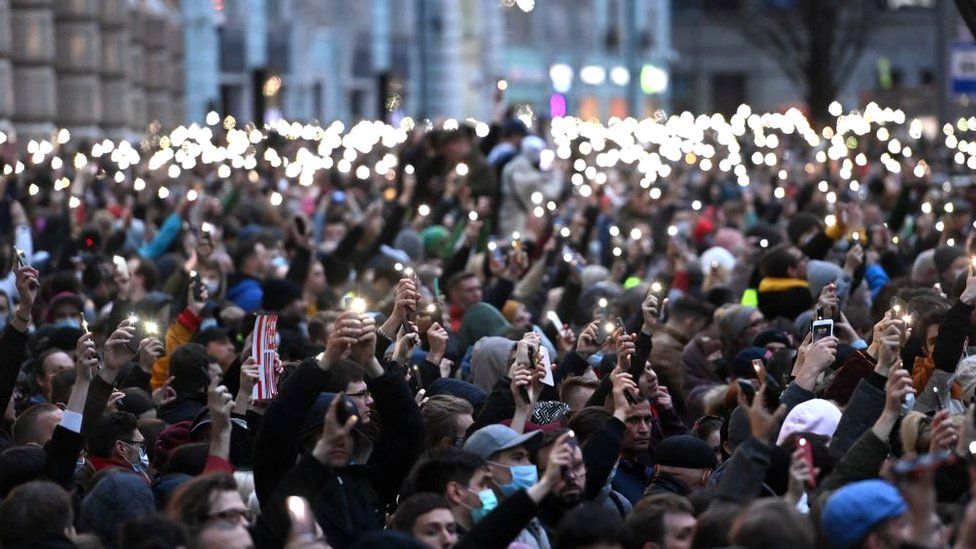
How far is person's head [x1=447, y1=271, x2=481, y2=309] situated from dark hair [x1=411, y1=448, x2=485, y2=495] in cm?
607

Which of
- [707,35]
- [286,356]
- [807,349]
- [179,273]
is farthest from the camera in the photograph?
[707,35]

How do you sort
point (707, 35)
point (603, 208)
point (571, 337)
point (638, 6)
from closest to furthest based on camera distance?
point (571, 337), point (603, 208), point (638, 6), point (707, 35)

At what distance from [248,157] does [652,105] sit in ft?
190

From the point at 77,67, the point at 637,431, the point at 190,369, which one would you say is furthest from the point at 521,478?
the point at 77,67

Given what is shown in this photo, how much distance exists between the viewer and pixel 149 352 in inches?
420

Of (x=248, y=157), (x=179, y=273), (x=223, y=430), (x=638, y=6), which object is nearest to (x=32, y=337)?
(x=179, y=273)

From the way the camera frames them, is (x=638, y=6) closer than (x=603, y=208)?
No

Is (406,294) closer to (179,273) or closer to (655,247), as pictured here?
(179,273)

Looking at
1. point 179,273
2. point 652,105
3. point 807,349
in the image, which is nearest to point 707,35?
point 652,105

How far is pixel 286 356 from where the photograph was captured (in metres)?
12.6

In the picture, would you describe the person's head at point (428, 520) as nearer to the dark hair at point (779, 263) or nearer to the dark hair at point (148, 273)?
the dark hair at point (779, 263)

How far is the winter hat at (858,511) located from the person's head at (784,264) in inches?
274

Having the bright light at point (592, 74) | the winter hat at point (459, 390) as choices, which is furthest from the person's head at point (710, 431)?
the bright light at point (592, 74)

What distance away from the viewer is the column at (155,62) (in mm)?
42688
